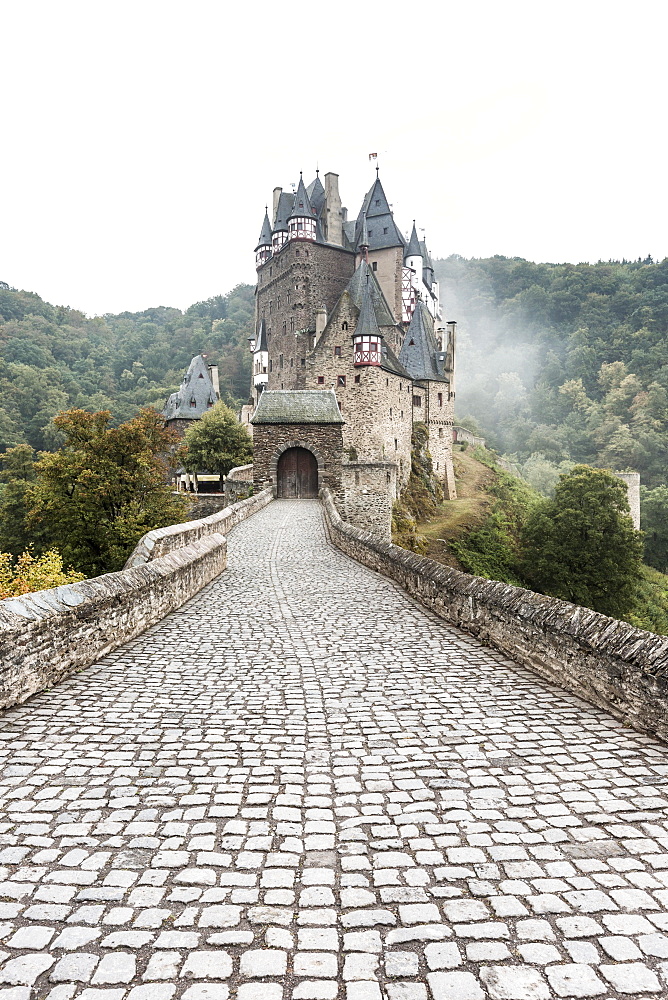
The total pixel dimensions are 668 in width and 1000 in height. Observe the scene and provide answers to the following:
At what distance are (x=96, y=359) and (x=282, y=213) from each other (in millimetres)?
61118

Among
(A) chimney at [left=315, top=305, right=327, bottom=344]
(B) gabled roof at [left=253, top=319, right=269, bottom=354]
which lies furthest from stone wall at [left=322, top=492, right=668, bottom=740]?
(B) gabled roof at [left=253, top=319, right=269, bottom=354]

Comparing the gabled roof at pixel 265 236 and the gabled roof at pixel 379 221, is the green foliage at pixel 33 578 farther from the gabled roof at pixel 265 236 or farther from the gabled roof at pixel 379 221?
the gabled roof at pixel 265 236

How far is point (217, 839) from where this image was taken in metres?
3.12

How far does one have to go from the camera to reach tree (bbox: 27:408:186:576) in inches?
808

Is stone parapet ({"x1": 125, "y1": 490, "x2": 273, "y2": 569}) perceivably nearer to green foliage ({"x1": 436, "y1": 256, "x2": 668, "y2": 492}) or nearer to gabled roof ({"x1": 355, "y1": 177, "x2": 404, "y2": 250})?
gabled roof ({"x1": 355, "y1": 177, "x2": 404, "y2": 250})

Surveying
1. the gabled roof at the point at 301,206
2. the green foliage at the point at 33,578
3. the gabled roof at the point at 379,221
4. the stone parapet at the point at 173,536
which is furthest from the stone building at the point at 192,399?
the green foliage at the point at 33,578

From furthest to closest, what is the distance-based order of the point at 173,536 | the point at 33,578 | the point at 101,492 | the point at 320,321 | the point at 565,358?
1. the point at 565,358
2. the point at 320,321
3. the point at 101,492
4. the point at 33,578
5. the point at 173,536

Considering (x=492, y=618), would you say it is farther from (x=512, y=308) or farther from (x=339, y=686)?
(x=512, y=308)

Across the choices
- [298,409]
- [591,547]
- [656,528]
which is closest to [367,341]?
[298,409]

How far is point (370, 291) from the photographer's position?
44031 mm

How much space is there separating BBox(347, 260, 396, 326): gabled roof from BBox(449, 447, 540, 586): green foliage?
16.9 m

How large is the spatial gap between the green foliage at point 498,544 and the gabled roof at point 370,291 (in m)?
16.9

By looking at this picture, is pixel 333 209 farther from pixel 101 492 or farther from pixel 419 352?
pixel 101 492

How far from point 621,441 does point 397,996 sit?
84386 mm
